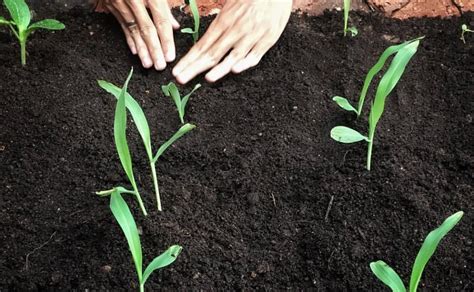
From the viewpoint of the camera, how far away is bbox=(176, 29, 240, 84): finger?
175cm

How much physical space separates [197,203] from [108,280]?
0.90 feet

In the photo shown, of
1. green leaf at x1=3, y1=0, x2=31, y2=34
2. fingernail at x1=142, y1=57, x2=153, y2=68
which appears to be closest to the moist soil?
fingernail at x1=142, y1=57, x2=153, y2=68

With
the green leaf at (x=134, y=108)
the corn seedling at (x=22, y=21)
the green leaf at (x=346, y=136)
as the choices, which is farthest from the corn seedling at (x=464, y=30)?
the corn seedling at (x=22, y=21)

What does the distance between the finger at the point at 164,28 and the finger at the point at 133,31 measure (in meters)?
0.05

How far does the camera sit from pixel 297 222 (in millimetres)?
1431

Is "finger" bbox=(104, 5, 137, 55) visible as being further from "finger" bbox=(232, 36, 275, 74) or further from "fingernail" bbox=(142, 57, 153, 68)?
"finger" bbox=(232, 36, 275, 74)

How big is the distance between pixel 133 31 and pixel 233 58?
303 millimetres

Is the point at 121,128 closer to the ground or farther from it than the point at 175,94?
farther from it

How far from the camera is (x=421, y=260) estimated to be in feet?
3.72

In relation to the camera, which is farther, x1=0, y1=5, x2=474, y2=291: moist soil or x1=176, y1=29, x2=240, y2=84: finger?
x1=176, y1=29, x2=240, y2=84: finger

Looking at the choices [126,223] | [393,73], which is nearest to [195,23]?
[393,73]

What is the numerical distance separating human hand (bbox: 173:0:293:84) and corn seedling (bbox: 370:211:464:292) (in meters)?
0.78

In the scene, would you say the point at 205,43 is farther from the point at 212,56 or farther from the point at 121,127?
the point at 121,127

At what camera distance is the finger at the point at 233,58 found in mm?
1744
